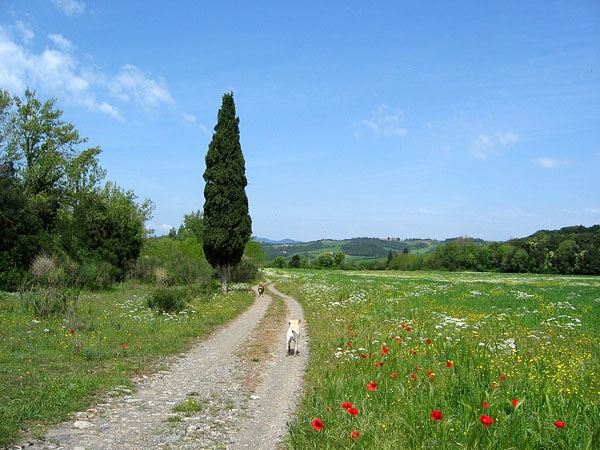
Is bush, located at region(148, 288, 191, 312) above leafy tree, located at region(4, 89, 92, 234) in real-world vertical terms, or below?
below

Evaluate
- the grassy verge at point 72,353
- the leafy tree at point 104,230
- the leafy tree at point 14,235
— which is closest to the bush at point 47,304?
the grassy verge at point 72,353

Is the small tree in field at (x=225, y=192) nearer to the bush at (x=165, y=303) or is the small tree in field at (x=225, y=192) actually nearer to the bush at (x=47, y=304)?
the bush at (x=165, y=303)

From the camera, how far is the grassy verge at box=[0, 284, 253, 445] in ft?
21.7

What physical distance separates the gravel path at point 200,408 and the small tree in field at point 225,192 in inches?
795

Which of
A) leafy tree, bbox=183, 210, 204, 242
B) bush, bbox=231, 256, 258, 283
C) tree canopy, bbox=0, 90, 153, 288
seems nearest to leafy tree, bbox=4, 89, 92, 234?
tree canopy, bbox=0, 90, 153, 288

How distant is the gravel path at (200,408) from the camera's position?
5.77 metres

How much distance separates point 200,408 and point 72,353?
16.5ft

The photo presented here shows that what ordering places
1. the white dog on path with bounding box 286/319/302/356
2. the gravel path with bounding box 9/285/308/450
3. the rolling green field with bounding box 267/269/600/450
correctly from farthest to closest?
1. the white dog on path with bounding box 286/319/302/356
2. the gravel path with bounding box 9/285/308/450
3. the rolling green field with bounding box 267/269/600/450

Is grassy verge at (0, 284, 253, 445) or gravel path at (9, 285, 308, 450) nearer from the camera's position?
gravel path at (9, 285, 308, 450)

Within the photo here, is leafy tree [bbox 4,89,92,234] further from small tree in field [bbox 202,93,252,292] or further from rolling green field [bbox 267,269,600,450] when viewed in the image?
rolling green field [bbox 267,269,600,450]

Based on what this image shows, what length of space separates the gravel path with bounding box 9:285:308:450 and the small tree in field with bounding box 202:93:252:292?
20193 millimetres

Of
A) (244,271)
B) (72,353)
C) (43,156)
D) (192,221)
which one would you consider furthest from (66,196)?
(192,221)

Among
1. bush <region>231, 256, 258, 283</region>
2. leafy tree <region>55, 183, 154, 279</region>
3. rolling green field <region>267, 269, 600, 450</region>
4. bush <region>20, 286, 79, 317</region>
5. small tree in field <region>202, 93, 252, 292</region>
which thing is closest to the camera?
rolling green field <region>267, 269, 600, 450</region>

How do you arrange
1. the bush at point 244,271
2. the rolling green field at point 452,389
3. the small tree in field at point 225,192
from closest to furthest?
the rolling green field at point 452,389 < the small tree in field at point 225,192 < the bush at point 244,271
